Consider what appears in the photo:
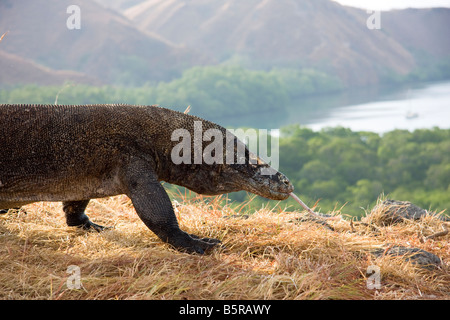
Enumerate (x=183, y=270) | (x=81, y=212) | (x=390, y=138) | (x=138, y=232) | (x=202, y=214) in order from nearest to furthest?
(x=183, y=270) < (x=138, y=232) < (x=81, y=212) < (x=202, y=214) < (x=390, y=138)

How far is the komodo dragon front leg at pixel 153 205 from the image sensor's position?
11.9ft

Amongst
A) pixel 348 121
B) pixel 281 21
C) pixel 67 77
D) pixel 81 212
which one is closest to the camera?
pixel 81 212

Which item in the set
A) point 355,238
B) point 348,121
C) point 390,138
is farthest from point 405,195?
point 355,238

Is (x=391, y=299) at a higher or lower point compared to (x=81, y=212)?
lower

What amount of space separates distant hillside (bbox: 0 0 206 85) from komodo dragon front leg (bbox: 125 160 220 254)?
21201mm

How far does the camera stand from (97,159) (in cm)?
372

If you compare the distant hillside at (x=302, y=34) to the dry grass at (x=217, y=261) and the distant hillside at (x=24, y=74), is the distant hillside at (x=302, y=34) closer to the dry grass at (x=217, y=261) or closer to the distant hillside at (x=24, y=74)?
the distant hillside at (x=24, y=74)

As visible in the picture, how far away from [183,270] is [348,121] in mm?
30428

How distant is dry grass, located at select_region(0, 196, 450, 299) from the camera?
2.96 metres

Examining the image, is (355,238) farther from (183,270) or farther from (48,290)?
(48,290)

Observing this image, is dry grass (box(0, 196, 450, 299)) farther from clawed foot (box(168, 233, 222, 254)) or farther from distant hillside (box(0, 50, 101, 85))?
distant hillside (box(0, 50, 101, 85))

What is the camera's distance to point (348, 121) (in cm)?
3188

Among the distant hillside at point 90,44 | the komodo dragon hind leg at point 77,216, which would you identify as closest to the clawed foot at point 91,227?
the komodo dragon hind leg at point 77,216

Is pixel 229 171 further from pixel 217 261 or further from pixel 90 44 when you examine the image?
pixel 90 44
